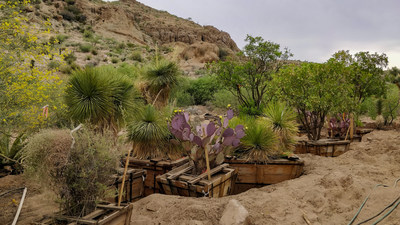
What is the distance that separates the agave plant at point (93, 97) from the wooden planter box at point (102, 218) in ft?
9.44

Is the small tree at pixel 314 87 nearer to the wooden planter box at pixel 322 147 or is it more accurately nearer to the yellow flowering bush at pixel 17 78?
the wooden planter box at pixel 322 147

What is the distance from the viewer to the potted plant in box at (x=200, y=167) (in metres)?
4.48

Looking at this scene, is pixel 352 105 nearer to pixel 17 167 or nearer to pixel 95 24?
pixel 17 167

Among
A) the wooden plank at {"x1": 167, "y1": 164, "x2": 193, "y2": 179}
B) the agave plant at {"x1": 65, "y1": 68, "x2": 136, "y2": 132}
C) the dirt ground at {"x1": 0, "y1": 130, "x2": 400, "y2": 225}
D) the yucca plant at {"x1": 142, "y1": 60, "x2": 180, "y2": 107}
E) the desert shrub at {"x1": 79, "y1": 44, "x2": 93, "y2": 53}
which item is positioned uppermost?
the desert shrub at {"x1": 79, "y1": 44, "x2": 93, "y2": 53}

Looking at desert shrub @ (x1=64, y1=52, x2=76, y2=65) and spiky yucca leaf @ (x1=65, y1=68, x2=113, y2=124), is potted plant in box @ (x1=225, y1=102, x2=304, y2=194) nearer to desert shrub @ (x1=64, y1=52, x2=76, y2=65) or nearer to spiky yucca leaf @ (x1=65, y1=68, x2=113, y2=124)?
spiky yucca leaf @ (x1=65, y1=68, x2=113, y2=124)

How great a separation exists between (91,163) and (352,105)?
386 inches

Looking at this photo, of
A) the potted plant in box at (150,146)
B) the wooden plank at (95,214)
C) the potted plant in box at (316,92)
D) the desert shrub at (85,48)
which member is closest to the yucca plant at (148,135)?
the potted plant in box at (150,146)

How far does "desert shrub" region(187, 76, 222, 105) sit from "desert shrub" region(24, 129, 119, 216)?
2031 centimetres

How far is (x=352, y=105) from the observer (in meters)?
9.98

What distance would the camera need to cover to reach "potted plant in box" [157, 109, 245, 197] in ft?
14.7

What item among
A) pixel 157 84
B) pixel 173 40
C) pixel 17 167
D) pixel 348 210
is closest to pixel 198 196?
pixel 348 210

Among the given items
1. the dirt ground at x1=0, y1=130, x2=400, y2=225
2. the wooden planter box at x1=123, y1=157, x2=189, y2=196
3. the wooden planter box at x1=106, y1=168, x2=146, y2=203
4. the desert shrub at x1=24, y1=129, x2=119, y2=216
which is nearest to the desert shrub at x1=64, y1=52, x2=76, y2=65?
the dirt ground at x1=0, y1=130, x2=400, y2=225

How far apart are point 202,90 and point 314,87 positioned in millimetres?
15186

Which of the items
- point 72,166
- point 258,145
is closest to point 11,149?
point 72,166
